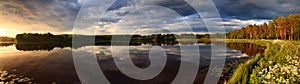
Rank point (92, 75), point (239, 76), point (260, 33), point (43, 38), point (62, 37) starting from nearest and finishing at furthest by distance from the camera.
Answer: point (239, 76) → point (92, 75) → point (260, 33) → point (43, 38) → point (62, 37)

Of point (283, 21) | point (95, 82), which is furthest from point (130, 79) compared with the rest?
point (283, 21)

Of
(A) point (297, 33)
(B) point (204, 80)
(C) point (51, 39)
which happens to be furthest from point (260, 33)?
(C) point (51, 39)

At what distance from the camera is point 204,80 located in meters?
14.1

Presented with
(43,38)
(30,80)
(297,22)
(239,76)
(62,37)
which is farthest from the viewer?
(62,37)

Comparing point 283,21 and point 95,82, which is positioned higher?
point 283,21

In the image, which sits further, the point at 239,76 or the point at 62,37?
the point at 62,37

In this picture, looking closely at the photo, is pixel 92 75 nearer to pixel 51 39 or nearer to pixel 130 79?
pixel 130 79

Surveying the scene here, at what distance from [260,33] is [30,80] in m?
113

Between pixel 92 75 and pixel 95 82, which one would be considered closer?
pixel 95 82

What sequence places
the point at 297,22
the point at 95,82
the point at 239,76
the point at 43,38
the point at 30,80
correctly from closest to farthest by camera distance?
the point at 239,76
the point at 95,82
the point at 30,80
the point at 297,22
the point at 43,38

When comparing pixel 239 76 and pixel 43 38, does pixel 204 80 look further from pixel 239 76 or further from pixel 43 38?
pixel 43 38

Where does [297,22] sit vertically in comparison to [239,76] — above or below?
above

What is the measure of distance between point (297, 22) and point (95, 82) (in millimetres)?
82718

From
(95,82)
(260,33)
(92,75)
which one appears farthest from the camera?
(260,33)
